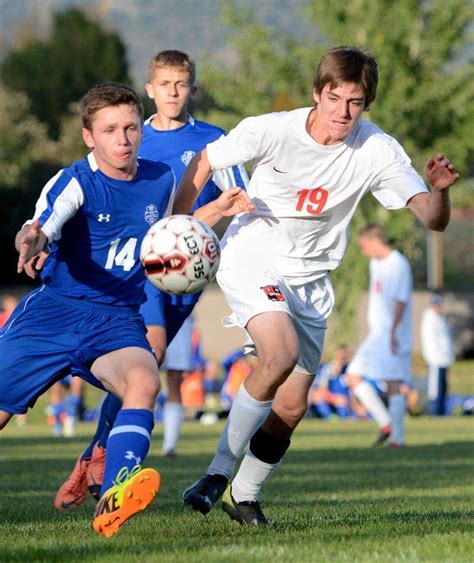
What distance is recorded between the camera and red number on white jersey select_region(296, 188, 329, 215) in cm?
670

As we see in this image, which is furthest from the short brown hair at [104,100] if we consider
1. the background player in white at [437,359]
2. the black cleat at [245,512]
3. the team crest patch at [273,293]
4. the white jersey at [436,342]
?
the white jersey at [436,342]

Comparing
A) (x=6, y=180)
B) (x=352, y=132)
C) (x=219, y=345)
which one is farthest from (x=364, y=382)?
(x=6, y=180)

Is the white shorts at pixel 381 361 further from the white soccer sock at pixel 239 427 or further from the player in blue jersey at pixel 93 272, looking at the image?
the player in blue jersey at pixel 93 272

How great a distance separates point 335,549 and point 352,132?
7.87 ft

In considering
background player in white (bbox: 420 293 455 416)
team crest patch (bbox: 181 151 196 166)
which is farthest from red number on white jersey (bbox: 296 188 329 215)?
background player in white (bbox: 420 293 455 416)

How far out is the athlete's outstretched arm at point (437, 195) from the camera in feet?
20.3

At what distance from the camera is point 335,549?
5289 mm

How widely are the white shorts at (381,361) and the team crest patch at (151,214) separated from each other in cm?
861

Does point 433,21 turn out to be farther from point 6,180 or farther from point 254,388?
point 254,388

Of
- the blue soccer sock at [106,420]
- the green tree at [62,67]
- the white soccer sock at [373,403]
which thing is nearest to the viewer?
the blue soccer sock at [106,420]

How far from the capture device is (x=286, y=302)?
21.7 feet

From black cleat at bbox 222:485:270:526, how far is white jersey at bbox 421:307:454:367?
1793 centimetres

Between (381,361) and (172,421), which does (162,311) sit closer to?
(172,421)

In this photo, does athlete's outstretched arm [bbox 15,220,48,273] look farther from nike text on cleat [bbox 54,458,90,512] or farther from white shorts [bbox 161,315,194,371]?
white shorts [bbox 161,315,194,371]
